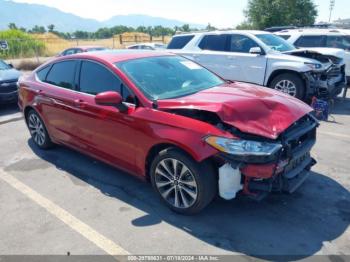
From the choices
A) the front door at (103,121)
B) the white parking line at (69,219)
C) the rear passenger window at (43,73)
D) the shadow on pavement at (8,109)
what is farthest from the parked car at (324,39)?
the white parking line at (69,219)

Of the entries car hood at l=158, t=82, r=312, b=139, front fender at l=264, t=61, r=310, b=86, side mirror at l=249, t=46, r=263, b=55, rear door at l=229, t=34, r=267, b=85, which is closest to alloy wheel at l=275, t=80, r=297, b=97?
front fender at l=264, t=61, r=310, b=86

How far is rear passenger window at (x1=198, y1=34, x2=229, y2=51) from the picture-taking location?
8.97 meters

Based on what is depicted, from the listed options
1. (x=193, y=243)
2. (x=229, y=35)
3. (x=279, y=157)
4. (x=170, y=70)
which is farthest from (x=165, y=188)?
(x=229, y=35)

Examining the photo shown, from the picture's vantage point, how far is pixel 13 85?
9180mm

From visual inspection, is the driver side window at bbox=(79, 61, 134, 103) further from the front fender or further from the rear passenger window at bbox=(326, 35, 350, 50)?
the rear passenger window at bbox=(326, 35, 350, 50)

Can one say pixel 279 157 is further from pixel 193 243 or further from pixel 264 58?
pixel 264 58

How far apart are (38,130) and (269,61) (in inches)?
212

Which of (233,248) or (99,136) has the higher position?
(99,136)

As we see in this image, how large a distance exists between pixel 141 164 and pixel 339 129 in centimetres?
447

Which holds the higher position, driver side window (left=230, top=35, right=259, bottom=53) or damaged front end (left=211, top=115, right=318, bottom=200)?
driver side window (left=230, top=35, right=259, bottom=53)

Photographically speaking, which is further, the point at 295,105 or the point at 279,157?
the point at 295,105

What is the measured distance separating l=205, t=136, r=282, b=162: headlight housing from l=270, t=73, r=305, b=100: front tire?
4997 millimetres

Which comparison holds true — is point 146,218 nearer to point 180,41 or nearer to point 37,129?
point 37,129

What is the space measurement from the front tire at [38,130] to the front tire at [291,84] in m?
5.32
